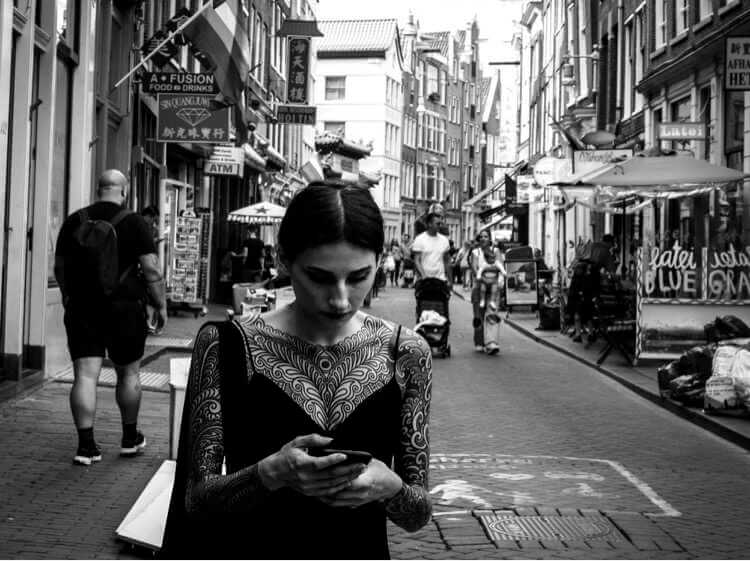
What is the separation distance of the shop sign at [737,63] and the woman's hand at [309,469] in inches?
531

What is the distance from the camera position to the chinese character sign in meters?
40.6

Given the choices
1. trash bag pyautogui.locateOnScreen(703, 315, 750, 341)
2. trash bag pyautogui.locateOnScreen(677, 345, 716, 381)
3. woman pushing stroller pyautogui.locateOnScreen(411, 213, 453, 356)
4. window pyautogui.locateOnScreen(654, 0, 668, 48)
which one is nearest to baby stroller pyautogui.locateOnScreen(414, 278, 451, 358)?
woman pushing stroller pyautogui.locateOnScreen(411, 213, 453, 356)

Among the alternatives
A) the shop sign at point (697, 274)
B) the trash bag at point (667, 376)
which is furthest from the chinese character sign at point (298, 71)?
the trash bag at point (667, 376)

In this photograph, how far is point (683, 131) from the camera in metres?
21.9

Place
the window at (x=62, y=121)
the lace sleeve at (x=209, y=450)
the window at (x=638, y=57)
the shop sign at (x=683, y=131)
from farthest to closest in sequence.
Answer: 1. the window at (x=638, y=57)
2. the shop sign at (x=683, y=131)
3. the window at (x=62, y=121)
4. the lace sleeve at (x=209, y=450)

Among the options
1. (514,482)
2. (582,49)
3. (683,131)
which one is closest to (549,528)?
(514,482)

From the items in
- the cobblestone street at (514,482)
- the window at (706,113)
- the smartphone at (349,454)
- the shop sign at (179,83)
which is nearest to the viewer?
the smartphone at (349,454)

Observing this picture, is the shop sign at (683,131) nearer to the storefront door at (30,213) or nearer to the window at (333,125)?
the storefront door at (30,213)

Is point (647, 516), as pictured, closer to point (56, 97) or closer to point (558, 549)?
point (558, 549)

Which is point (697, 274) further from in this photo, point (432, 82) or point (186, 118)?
point (432, 82)

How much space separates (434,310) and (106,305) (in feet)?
31.6

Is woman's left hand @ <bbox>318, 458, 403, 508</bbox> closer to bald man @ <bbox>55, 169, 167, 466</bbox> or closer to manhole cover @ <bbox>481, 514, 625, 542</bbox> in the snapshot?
manhole cover @ <bbox>481, 514, 625, 542</bbox>

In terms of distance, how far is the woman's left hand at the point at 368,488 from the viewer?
2305 millimetres

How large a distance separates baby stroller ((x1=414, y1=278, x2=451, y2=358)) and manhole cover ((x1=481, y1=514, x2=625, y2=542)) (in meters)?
10.2
